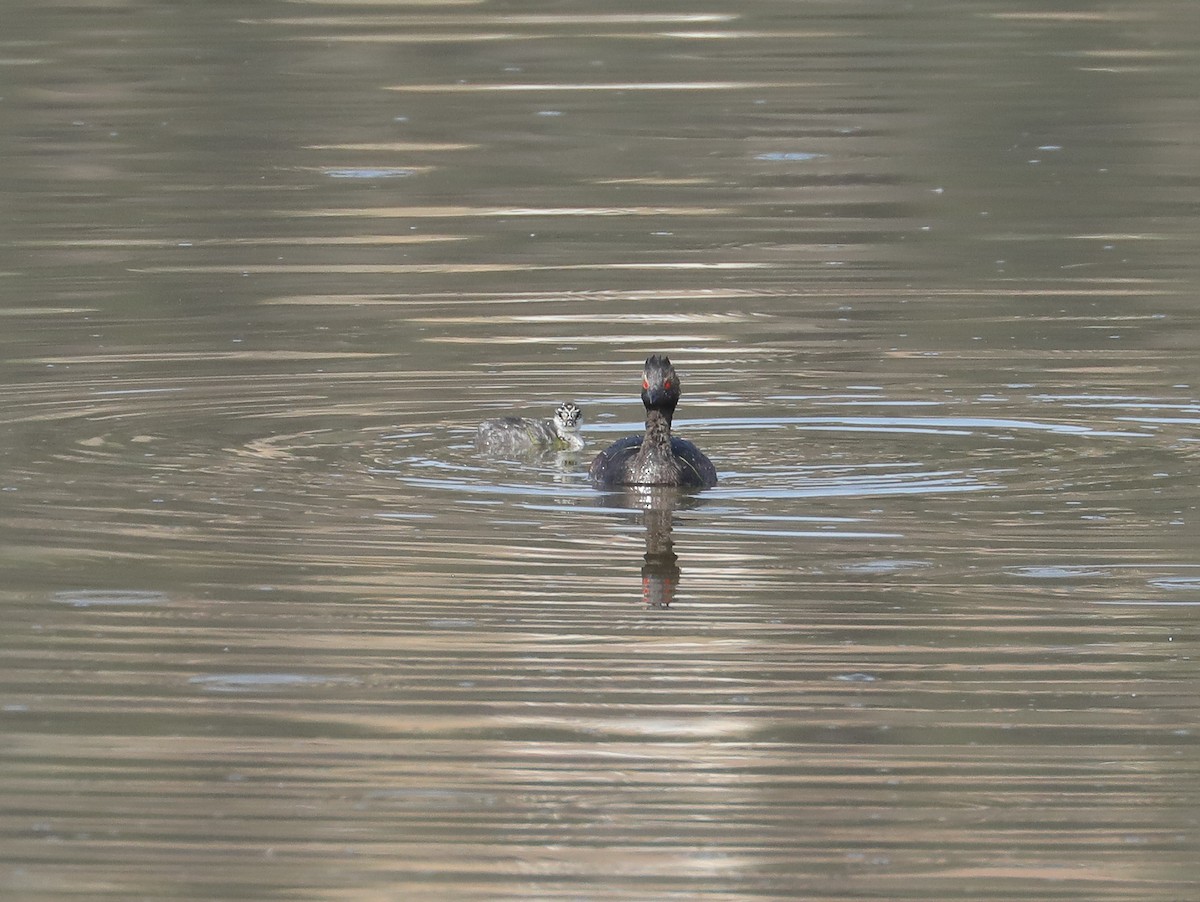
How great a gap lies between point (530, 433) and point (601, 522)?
57.0 inches

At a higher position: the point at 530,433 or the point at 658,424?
the point at 658,424

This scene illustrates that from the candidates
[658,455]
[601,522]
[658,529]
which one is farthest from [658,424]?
[658,529]

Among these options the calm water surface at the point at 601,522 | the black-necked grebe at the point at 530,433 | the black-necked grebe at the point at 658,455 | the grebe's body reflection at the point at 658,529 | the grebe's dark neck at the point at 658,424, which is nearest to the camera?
the calm water surface at the point at 601,522

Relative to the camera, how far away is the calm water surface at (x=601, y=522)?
26.4 feet

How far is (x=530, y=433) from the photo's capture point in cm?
1336

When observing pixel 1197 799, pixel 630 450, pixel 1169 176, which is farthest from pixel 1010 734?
pixel 1169 176

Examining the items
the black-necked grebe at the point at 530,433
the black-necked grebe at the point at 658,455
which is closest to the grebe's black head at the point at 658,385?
the black-necked grebe at the point at 658,455

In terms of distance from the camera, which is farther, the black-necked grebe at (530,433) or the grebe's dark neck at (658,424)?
the black-necked grebe at (530,433)

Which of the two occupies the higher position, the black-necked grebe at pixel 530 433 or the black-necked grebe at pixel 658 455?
the black-necked grebe at pixel 658 455

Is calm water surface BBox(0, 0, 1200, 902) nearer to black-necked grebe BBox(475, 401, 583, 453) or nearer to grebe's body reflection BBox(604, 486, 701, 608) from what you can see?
grebe's body reflection BBox(604, 486, 701, 608)

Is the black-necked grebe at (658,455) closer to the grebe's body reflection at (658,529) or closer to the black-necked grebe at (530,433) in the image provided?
the grebe's body reflection at (658,529)

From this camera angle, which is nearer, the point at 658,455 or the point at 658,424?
the point at 658,455

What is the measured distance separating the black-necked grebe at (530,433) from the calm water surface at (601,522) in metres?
0.22

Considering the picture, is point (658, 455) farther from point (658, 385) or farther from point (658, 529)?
point (658, 529)
